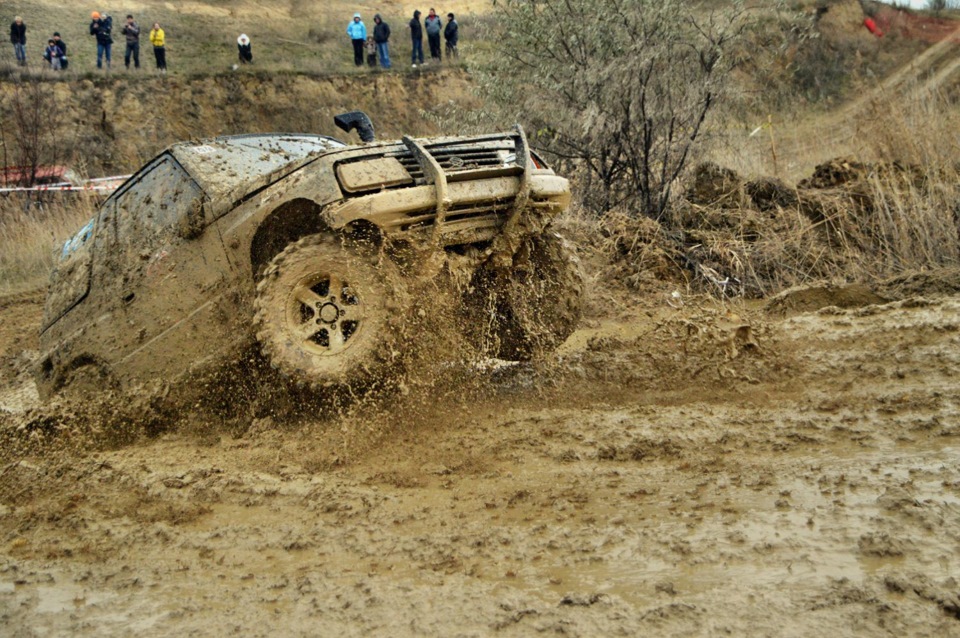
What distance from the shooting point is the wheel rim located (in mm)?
5336

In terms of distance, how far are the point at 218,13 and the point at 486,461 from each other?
4054 centimetres

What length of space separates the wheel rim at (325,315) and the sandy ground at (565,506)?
51 cm

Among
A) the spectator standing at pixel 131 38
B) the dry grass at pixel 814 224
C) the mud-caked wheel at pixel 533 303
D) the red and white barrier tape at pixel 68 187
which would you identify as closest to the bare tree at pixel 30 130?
the red and white barrier tape at pixel 68 187

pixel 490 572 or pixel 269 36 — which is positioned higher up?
pixel 269 36

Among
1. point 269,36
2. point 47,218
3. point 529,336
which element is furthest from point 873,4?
point 529,336

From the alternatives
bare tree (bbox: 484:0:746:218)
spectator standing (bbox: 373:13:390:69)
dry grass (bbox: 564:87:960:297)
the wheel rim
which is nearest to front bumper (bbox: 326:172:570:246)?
the wheel rim

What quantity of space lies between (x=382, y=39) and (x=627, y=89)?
23.5m

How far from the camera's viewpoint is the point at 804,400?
18.2 ft

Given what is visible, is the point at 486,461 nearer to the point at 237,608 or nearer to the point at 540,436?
the point at 540,436

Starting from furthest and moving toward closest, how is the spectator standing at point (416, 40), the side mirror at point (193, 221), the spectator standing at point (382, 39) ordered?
the spectator standing at point (416, 40), the spectator standing at point (382, 39), the side mirror at point (193, 221)

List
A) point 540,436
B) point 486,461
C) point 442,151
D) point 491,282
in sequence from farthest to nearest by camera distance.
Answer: point 491,282 < point 442,151 < point 540,436 < point 486,461

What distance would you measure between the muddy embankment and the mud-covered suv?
20.5 metres

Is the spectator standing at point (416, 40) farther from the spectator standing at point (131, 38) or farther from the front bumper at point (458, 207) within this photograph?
the front bumper at point (458, 207)

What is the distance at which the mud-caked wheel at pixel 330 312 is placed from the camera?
5.27 m
